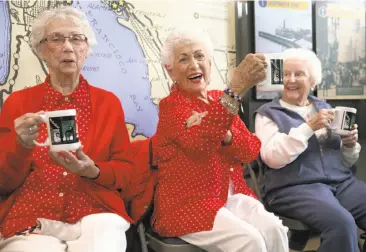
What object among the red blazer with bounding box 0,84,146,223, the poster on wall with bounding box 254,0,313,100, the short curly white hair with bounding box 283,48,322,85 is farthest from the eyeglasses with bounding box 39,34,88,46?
the poster on wall with bounding box 254,0,313,100

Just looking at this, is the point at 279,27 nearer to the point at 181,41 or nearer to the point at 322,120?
the point at 322,120

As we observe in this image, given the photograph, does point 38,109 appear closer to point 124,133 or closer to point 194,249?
point 124,133

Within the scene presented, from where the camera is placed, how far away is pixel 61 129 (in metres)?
1.19

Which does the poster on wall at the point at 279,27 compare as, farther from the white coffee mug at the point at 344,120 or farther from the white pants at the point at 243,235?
the white pants at the point at 243,235

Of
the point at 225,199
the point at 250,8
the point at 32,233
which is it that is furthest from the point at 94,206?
the point at 250,8

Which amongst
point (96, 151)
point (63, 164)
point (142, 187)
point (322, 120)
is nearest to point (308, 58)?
point (322, 120)

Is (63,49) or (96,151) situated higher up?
(63,49)

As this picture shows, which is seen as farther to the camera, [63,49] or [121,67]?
[121,67]

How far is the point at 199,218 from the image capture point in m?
1.49

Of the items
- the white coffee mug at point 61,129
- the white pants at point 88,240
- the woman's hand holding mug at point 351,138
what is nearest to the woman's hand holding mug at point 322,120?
the woman's hand holding mug at point 351,138

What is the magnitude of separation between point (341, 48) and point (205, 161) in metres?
1.64

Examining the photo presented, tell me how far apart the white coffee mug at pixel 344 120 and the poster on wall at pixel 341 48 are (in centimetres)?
91

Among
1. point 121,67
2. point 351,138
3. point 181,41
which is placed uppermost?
point 181,41

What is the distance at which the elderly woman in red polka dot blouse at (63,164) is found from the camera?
1.31 m
